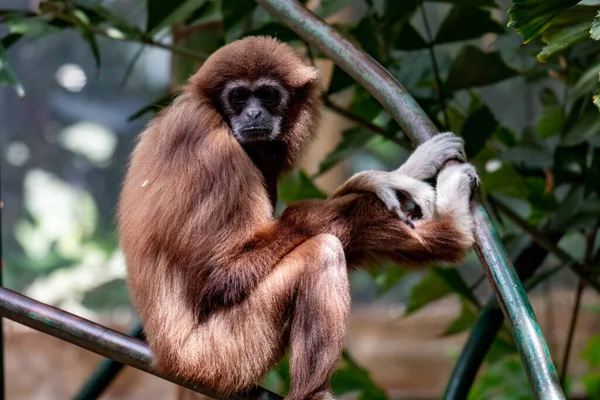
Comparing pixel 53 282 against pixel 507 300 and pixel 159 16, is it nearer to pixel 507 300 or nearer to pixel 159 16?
pixel 159 16

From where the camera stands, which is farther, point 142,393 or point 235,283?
point 142,393

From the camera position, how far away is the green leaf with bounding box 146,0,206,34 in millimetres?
3951

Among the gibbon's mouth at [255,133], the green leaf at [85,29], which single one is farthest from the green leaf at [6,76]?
the gibbon's mouth at [255,133]

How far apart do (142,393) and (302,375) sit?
6460mm

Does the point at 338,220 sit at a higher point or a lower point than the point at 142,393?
higher

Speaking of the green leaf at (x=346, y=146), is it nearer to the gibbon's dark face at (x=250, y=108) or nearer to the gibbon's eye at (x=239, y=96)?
the gibbon's dark face at (x=250, y=108)

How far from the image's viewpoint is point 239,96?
3.64m

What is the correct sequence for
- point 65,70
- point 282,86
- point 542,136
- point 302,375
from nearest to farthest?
point 302,375
point 282,86
point 542,136
point 65,70

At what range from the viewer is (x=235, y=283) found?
3.20 meters

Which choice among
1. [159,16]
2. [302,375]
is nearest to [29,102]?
[159,16]

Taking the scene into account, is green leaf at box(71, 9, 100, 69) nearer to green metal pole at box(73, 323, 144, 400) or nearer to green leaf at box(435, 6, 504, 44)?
green metal pole at box(73, 323, 144, 400)

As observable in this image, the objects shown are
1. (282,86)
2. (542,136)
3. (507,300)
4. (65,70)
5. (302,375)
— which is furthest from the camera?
(65,70)

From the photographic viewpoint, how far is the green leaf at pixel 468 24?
406 centimetres

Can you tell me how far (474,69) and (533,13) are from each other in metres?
1.82
